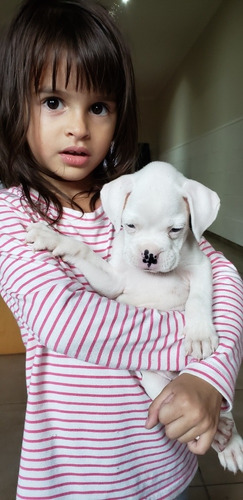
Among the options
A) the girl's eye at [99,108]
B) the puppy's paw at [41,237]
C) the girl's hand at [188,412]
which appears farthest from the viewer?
the girl's eye at [99,108]

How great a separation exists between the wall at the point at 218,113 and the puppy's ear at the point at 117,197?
3.79 meters

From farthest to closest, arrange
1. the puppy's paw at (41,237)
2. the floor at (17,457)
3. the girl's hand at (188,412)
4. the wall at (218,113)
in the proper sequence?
the wall at (218,113) < the floor at (17,457) < the puppy's paw at (41,237) < the girl's hand at (188,412)

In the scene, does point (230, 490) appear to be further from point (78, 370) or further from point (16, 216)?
point (16, 216)

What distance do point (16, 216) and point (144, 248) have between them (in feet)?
0.73

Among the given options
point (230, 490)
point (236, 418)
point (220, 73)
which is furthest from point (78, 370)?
point (220, 73)

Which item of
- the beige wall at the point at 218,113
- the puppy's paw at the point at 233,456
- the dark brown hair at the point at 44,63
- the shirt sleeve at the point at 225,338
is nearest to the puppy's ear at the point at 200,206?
the shirt sleeve at the point at 225,338

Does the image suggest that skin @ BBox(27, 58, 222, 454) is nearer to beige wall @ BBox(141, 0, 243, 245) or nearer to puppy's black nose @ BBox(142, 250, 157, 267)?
puppy's black nose @ BBox(142, 250, 157, 267)

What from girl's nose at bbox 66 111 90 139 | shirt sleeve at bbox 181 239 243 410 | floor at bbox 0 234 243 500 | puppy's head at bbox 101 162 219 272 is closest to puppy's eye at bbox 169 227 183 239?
puppy's head at bbox 101 162 219 272

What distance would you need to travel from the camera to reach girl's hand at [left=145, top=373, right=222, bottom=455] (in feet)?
2.01

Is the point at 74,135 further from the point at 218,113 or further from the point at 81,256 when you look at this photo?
the point at 218,113

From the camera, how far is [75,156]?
842 mm

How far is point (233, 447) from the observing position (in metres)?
0.77

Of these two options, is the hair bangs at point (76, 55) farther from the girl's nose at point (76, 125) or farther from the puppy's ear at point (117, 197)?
the puppy's ear at point (117, 197)

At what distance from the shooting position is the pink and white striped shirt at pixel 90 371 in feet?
2.16
